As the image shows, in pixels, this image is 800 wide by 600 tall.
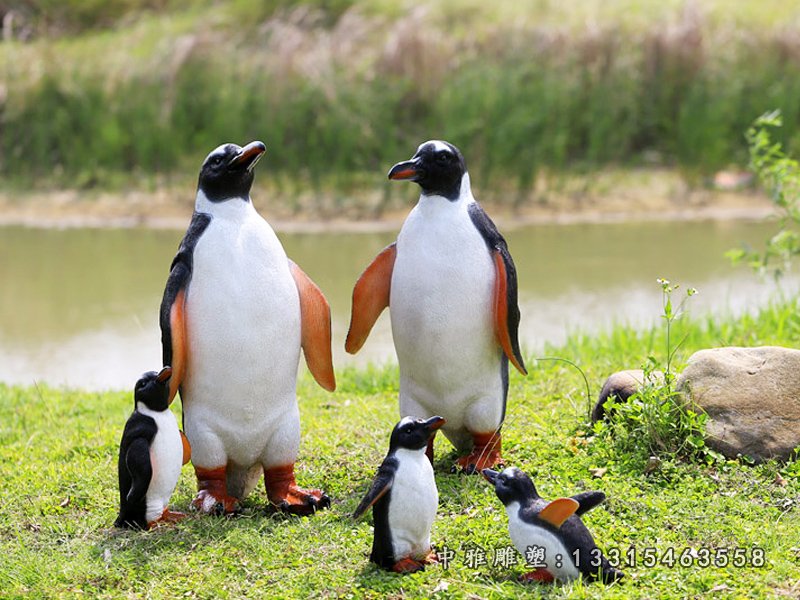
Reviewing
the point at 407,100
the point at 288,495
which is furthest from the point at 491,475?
the point at 407,100

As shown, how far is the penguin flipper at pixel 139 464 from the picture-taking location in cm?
380

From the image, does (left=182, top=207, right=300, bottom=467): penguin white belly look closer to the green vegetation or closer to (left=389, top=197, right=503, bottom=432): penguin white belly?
(left=389, top=197, right=503, bottom=432): penguin white belly

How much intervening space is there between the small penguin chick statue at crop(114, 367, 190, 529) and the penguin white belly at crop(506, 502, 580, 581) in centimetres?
123

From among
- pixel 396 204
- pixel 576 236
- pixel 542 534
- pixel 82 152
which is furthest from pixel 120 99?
pixel 542 534

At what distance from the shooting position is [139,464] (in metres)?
3.79

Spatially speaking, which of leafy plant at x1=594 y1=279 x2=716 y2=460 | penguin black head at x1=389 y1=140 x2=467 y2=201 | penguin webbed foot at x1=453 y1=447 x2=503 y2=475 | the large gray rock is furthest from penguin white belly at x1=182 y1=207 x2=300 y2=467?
the large gray rock

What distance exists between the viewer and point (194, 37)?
12.2m

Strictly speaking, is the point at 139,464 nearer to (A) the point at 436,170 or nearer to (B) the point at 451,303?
(B) the point at 451,303

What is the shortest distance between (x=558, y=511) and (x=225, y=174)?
5.59 ft

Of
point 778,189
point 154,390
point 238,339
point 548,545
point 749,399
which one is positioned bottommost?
point 548,545

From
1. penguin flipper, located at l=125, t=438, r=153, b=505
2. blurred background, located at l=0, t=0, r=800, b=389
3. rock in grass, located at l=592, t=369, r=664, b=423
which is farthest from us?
blurred background, located at l=0, t=0, r=800, b=389

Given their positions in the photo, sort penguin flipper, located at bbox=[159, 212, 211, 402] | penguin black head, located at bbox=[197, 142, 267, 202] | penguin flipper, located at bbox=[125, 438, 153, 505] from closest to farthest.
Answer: penguin flipper, located at bbox=[125, 438, 153, 505], penguin flipper, located at bbox=[159, 212, 211, 402], penguin black head, located at bbox=[197, 142, 267, 202]

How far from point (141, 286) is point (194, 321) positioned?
5314 mm

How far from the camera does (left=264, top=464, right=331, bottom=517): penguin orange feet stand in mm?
4113
